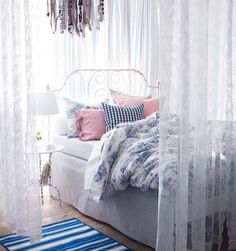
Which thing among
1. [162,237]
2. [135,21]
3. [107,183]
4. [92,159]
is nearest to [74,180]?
[92,159]

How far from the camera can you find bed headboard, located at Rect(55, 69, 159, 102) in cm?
428

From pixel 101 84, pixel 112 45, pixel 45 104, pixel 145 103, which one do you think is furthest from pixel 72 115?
pixel 112 45

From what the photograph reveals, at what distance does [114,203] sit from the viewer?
2.86m

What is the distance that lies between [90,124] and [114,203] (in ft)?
3.15

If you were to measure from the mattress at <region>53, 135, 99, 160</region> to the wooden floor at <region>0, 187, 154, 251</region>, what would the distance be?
50 centimetres

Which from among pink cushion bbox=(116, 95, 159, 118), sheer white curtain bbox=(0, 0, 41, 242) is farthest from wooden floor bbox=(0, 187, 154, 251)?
pink cushion bbox=(116, 95, 159, 118)

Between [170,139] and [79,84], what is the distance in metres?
2.62

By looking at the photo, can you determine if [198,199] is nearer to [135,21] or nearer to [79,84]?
[79,84]

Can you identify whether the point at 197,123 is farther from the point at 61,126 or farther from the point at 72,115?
the point at 61,126

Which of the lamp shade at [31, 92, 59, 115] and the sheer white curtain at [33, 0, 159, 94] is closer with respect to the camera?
the lamp shade at [31, 92, 59, 115]

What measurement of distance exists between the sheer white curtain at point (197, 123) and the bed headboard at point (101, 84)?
2.34 m

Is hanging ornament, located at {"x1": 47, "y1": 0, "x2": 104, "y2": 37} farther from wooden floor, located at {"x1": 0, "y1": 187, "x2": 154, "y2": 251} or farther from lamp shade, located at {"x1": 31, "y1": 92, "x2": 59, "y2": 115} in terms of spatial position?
wooden floor, located at {"x1": 0, "y1": 187, "x2": 154, "y2": 251}

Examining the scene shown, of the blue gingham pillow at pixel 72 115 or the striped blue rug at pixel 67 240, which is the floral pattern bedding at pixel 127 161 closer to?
the striped blue rug at pixel 67 240

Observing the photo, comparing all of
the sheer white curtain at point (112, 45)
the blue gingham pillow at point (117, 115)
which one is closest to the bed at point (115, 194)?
the sheer white curtain at point (112, 45)
